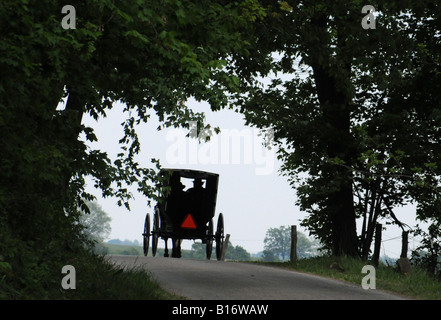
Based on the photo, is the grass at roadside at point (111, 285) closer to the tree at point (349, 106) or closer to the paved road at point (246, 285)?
the paved road at point (246, 285)

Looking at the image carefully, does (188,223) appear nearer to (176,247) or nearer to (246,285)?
(176,247)

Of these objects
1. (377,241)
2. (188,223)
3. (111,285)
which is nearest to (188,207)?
(188,223)

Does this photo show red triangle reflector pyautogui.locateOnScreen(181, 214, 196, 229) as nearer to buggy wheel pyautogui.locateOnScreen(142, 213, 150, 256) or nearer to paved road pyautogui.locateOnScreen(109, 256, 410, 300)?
buggy wheel pyautogui.locateOnScreen(142, 213, 150, 256)

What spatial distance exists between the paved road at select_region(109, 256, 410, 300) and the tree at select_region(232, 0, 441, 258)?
11.8ft

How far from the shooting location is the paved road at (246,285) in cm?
1130

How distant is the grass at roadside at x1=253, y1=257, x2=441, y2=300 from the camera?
13305 mm

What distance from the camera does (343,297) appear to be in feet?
37.8

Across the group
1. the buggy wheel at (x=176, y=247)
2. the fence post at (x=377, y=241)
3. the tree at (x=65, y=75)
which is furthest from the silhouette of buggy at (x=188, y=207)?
the tree at (x=65, y=75)

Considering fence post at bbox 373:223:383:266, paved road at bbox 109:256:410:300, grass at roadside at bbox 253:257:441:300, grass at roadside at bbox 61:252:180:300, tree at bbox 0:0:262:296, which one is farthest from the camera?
fence post at bbox 373:223:383:266

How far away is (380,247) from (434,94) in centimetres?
500

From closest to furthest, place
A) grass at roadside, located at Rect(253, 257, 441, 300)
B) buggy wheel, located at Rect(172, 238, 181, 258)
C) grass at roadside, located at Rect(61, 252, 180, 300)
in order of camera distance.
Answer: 1. grass at roadside, located at Rect(61, 252, 180, 300)
2. grass at roadside, located at Rect(253, 257, 441, 300)
3. buggy wheel, located at Rect(172, 238, 181, 258)

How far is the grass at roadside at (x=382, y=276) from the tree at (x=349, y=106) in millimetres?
1906

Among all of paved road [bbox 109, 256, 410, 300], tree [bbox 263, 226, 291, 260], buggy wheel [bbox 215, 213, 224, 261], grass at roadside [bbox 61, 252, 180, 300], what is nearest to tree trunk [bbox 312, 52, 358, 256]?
buggy wheel [bbox 215, 213, 224, 261]

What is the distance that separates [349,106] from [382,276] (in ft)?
21.1
